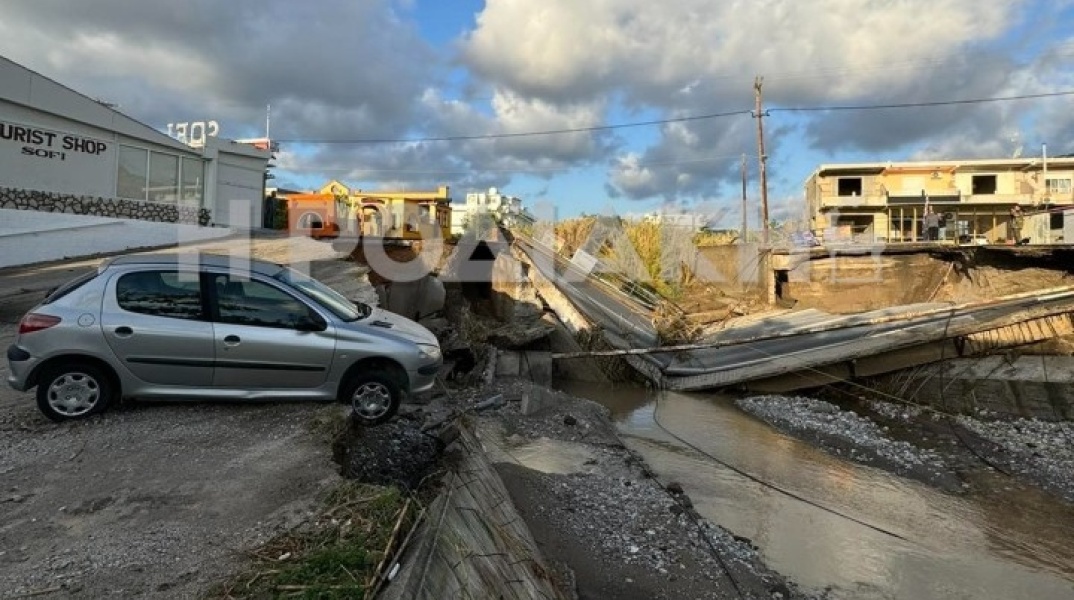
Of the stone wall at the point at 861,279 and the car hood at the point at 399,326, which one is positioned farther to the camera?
the stone wall at the point at 861,279

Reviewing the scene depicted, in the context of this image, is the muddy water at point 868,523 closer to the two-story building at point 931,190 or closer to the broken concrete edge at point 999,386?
the broken concrete edge at point 999,386

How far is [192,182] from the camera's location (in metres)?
25.1

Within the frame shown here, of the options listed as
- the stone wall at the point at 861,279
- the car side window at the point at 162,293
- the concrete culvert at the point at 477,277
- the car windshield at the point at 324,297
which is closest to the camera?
the car side window at the point at 162,293

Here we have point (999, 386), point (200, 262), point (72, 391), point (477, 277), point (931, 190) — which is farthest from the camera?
point (931, 190)

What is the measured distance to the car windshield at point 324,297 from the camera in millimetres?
6902

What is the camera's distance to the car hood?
7.07 metres

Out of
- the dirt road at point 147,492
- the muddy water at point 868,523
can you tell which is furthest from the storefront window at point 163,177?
the muddy water at point 868,523

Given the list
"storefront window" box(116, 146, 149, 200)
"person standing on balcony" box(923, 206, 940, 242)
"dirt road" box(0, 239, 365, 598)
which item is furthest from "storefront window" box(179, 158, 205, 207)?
"person standing on balcony" box(923, 206, 940, 242)

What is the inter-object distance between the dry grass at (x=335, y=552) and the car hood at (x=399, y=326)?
277 cm

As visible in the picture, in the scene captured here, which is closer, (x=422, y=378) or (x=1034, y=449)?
(x=422, y=378)

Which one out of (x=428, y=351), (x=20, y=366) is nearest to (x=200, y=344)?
(x=20, y=366)

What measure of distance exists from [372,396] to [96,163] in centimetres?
1920

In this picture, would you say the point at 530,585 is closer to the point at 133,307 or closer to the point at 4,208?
the point at 133,307

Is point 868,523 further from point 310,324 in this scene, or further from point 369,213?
point 369,213
